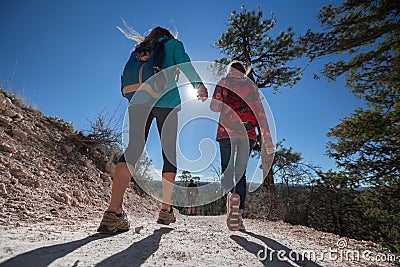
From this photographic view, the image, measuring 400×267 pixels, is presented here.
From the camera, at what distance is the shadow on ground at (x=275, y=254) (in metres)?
1.31

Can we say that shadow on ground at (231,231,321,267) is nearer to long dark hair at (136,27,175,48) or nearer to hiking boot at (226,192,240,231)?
hiking boot at (226,192,240,231)

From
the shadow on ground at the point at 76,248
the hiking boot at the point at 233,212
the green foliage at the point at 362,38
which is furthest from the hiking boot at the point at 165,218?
the green foliage at the point at 362,38

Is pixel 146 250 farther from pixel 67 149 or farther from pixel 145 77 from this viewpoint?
pixel 67 149

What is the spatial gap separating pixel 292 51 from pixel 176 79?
14.7ft

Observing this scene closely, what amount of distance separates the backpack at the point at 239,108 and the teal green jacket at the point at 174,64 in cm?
66

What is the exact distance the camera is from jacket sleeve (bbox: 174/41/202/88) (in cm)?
213

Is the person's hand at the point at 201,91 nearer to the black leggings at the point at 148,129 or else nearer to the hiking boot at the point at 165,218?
the black leggings at the point at 148,129

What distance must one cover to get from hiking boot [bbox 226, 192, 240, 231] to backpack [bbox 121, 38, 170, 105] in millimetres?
1249

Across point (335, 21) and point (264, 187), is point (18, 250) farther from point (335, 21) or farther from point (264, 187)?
point (335, 21)

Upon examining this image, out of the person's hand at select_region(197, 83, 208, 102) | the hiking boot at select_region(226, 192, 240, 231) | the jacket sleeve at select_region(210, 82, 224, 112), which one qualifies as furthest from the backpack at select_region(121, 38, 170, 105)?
the hiking boot at select_region(226, 192, 240, 231)

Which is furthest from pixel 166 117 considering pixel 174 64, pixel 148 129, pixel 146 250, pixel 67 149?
pixel 67 149

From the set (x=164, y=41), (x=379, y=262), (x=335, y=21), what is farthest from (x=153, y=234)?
(x=335, y=21)

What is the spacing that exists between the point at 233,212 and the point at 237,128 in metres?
0.90

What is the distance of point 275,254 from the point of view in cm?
148
